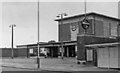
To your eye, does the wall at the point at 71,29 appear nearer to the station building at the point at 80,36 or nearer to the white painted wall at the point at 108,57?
the station building at the point at 80,36

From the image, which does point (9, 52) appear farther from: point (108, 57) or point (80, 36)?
point (108, 57)

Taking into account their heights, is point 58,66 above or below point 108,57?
below

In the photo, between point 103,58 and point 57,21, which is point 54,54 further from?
point 103,58

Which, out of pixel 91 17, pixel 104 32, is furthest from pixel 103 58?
pixel 104 32

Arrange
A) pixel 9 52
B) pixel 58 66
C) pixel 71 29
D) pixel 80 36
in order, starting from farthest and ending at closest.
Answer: pixel 9 52 < pixel 71 29 < pixel 80 36 < pixel 58 66

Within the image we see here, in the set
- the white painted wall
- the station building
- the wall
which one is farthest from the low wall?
the white painted wall

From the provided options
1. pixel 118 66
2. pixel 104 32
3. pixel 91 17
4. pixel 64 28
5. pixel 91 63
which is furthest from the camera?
pixel 64 28

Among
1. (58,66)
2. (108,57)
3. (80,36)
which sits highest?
(80,36)

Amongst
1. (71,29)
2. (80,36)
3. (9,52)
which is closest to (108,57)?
(80,36)

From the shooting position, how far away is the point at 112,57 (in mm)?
31625

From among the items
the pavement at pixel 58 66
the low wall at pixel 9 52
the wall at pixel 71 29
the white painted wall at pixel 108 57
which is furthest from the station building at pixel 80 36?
the pavement at pixel 58 66

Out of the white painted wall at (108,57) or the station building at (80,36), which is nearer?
the white painted wall at (108,57)

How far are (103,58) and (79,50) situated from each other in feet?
28.2

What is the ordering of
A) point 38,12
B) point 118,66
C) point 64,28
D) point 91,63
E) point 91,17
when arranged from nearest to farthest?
point 118,66 < point 38,12 < point 91,63 < point 91,17 < point 64,28
